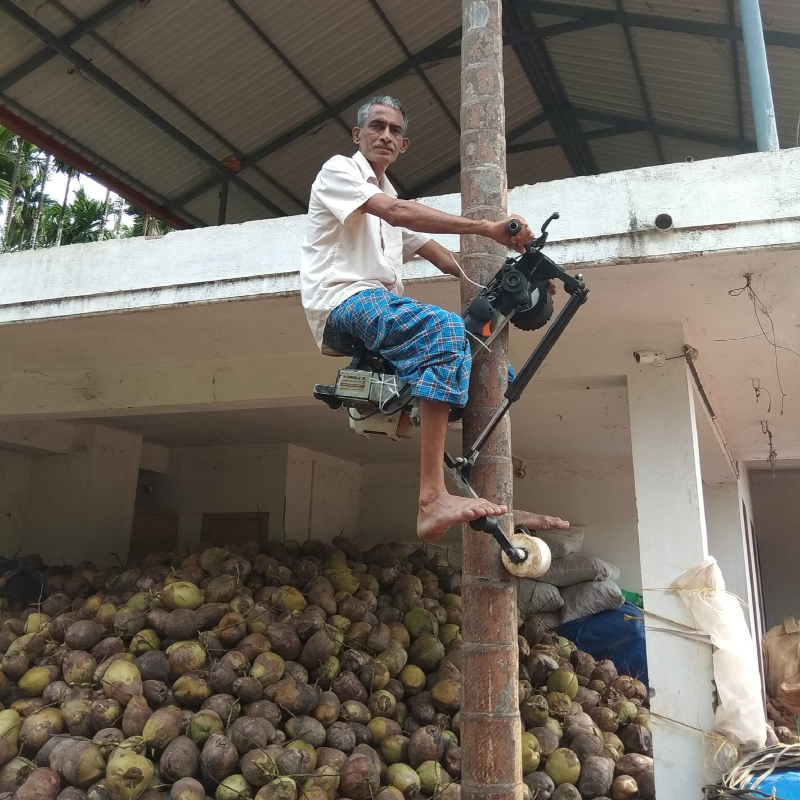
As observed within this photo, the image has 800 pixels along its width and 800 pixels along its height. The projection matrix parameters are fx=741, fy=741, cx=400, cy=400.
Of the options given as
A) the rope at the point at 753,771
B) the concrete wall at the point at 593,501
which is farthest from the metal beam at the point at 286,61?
the rope at the point at 753,771

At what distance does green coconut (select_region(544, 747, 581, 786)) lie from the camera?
15.6 ft

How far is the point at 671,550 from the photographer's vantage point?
4.28m

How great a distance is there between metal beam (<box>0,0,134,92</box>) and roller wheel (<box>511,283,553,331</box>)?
19.5 ft

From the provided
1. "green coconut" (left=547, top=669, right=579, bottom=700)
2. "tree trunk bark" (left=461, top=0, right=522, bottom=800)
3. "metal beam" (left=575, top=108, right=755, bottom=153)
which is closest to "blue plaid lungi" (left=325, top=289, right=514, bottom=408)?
"tree trunk bark" (left=461, top=0, right=522, bottom=800)

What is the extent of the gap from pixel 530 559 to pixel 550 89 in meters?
8.34

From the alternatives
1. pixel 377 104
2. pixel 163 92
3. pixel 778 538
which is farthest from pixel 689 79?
pixel 778 538

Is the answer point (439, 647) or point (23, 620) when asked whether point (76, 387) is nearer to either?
point (23, 620)

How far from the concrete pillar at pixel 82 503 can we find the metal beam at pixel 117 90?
3416 mm

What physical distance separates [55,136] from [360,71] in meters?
3.28

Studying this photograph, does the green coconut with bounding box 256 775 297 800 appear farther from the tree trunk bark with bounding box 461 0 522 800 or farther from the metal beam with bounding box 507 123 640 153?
the metal beam with bounding box 507 123 640 153

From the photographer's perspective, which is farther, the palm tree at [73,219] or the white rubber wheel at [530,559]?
the palm tree at [73,219]

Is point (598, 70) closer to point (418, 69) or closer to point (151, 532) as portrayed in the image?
point (418, 69)

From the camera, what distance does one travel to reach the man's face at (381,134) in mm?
2627

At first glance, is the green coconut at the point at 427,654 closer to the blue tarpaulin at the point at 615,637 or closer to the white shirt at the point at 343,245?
the blue tarpaulin at the point at 615,637
